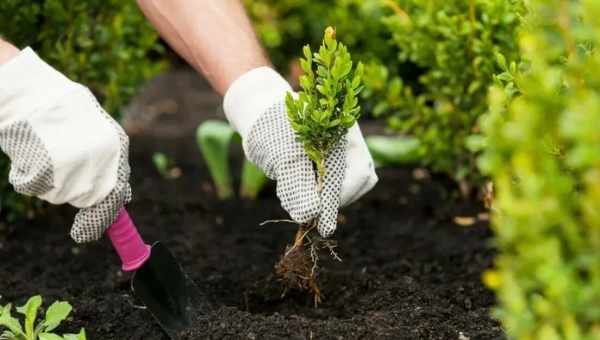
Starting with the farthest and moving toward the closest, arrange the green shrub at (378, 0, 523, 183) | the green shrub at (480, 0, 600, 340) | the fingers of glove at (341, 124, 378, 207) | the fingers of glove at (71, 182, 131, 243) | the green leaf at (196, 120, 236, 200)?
the green leaf at (196, 120, 236, 200)
the green shrub at (378, 0, 523, 183)
the fingers of glove at (341, 124, 378, 207)
the fingers of glove at (71, 182, 131, 243)
the green shrub at (480, 0, 600, 340)

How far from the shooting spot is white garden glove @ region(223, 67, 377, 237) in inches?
76.1

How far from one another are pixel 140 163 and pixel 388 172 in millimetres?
1134

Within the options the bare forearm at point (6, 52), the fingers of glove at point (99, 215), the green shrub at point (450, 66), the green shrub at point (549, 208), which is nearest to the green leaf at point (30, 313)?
the fingers of glove at point (99, 215)

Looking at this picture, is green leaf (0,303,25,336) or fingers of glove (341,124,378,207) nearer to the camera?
green leaf (0,303,25,336)

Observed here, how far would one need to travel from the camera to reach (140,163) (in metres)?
3.89

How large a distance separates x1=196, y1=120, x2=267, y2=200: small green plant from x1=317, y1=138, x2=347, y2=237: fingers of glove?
1.31 meters

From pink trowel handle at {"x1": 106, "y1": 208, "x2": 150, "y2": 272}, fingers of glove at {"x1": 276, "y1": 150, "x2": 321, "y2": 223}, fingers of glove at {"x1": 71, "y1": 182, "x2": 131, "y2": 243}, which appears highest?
fingers of glove at {"x1": 71, "y1": 182, "x2": 131, "y2": 243}

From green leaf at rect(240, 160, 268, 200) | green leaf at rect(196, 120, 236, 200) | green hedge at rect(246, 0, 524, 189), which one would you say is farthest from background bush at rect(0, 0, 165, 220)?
green hedge at rect(246, 0, 524, 189)

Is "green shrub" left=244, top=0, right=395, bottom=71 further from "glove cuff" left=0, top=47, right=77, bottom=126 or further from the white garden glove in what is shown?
"glove cuff" left=0, top=47, right=77, bottom=126

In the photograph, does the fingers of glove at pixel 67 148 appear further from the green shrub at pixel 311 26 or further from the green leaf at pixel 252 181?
the green shrub at pixel 311 26

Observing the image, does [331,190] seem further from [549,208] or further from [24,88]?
[549,208]

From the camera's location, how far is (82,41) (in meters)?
2.95

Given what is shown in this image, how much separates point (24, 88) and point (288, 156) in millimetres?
597

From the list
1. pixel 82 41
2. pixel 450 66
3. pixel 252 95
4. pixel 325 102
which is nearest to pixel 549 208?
pixel 325 102
